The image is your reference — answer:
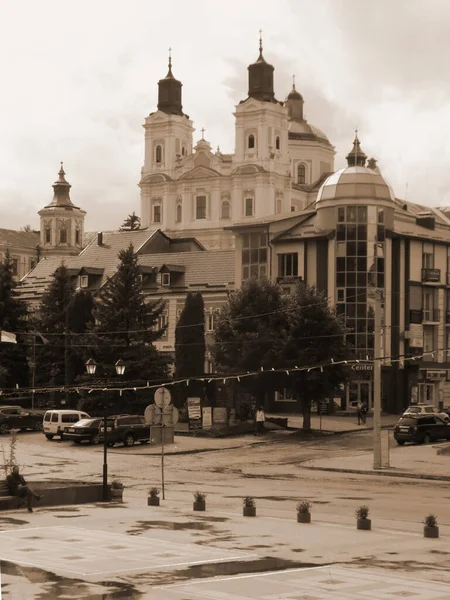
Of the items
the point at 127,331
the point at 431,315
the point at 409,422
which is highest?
the point at 431,315

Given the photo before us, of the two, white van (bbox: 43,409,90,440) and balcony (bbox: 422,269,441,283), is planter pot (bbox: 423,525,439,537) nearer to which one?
white van (bbox: 43,409,90,440)

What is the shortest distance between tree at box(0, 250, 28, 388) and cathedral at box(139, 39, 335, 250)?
60.9 meters

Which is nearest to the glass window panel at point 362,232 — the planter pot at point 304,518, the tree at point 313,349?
the tree at point 313,349

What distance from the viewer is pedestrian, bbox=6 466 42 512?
28156 millimetres

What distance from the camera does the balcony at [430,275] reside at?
74562 millimetres

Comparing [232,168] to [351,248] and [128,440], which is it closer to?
[351,248]

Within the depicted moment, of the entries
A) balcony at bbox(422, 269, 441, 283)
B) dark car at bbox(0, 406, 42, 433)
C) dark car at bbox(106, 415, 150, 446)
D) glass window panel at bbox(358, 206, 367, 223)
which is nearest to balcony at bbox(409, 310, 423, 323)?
balcony at bbox(422, 269, 441, 283)

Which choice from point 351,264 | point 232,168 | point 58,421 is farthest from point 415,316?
point 232,168

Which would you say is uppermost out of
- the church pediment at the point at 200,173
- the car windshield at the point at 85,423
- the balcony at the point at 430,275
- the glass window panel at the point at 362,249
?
the church pediment at the point at 200,173

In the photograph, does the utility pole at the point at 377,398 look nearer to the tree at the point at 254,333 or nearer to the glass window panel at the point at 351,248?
the tree at the point at 254,333

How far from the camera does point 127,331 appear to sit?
6594cm

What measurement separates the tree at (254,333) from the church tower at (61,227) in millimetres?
104334

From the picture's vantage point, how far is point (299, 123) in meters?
152

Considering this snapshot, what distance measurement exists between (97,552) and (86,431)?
32.1 metres
